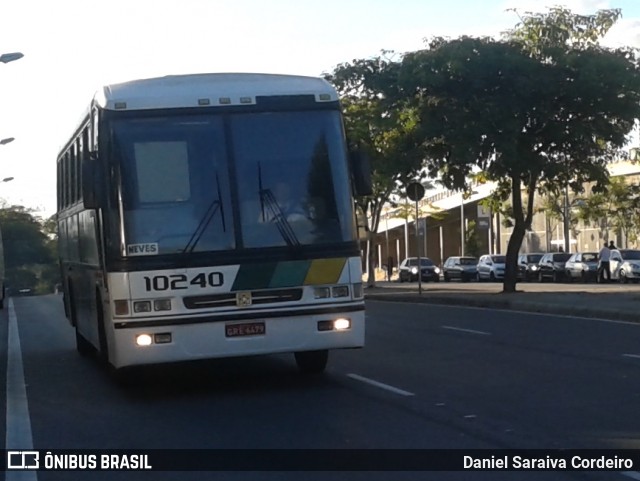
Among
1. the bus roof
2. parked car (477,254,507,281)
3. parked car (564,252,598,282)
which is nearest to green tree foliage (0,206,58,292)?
parked car (477,254,507,281)

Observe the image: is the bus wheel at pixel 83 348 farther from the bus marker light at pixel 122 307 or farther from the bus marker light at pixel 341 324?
the bus marker light at pixel 341 324

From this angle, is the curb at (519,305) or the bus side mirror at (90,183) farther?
the curb at (519,305)

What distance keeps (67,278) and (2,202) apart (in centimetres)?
11035

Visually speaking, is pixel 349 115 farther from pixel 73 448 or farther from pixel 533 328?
pixel 73 448

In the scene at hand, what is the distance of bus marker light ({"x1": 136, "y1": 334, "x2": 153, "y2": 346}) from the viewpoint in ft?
41.7

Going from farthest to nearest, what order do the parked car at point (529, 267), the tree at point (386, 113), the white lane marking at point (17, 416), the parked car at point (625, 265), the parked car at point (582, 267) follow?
the parked car at point (529, 267), the parked car at point (582, 267), the parked car at point (625, 265), the tree at point (386, 113), the white lane marking at point (17, 416)

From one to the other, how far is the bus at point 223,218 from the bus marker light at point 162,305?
1 cm

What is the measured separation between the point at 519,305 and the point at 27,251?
253ft

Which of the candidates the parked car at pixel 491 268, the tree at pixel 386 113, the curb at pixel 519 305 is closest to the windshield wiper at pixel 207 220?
the curb at pixel 519 305

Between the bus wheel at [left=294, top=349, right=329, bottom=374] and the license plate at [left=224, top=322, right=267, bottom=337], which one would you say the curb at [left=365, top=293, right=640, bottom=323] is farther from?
the license plate at [left=224, top=322, right=267, bottom=337]

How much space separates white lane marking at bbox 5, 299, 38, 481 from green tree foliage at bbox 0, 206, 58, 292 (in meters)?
79.5

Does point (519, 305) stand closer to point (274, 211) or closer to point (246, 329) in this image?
point (274, 211)

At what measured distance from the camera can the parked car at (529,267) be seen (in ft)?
196

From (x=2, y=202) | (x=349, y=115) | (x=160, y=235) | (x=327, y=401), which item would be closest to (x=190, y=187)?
(x=160, y=235)
